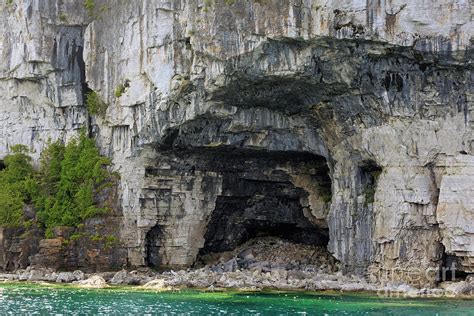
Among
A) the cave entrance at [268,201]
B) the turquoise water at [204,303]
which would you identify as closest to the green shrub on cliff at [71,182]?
the cave entrance at [268,201]

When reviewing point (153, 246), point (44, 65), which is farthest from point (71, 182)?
point (44, 65)

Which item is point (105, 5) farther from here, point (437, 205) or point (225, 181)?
point (437, 205)

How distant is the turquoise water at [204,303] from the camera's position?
28484 mm

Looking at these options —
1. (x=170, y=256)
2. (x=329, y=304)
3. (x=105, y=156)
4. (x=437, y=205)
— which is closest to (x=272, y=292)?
(x=329, y=304)

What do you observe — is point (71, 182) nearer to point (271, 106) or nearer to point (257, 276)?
point (257, 276)

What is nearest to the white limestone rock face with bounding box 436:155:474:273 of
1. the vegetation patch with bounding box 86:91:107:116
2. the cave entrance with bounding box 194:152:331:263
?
the cave entrance with bounding box 194:152:331:263

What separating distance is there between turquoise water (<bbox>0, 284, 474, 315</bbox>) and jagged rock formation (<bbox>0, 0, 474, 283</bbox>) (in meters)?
5.12

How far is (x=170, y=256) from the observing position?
147 ft

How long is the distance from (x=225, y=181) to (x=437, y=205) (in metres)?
13.6

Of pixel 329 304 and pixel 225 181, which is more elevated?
pixel 225 181

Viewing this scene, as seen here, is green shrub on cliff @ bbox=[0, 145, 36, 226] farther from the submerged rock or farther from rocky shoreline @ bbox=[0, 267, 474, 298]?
the submerged rock

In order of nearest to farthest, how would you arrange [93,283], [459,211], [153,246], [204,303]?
[204,303] → [459,211] → [93,283] → [153,246]

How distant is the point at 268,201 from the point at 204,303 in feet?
57.6

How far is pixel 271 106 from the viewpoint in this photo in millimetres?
39844
